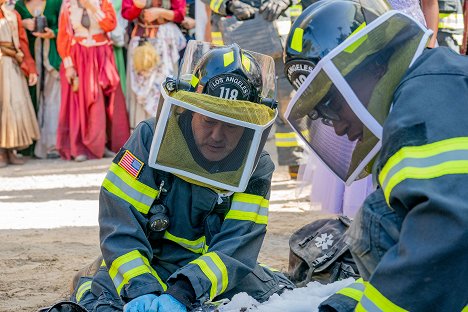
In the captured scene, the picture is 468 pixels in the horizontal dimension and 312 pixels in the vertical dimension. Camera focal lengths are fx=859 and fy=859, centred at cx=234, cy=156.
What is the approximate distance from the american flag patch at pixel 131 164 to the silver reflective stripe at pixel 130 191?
0.05m

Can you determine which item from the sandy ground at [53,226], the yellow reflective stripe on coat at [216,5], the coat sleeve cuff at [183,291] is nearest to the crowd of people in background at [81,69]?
the sandy ground at [53,226]

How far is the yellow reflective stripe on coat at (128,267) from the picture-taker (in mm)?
3365

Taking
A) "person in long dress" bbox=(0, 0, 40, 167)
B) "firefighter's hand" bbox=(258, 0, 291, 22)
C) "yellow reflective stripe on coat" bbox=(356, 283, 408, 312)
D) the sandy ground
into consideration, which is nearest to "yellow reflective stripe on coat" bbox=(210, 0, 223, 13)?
"firefighter's hand" bbox=(258, 0, 291, 22)

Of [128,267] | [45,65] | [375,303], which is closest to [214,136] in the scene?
[128,267]

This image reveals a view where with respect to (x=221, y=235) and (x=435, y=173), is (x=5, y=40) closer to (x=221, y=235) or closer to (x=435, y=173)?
(x=221, y=235)

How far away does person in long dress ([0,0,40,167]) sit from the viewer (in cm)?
921

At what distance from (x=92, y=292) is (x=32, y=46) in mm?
6738

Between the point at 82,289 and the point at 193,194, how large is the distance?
676 mm

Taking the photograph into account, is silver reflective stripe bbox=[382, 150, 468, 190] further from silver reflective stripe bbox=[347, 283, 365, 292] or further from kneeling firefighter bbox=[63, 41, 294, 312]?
kneeling firefighter bbox=[63, 41, 294, 312]

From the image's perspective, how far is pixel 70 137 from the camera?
9867mm

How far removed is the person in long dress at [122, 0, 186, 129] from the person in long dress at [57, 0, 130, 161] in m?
0.23

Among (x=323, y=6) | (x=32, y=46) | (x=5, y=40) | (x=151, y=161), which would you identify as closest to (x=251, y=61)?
(x=151, y=161)

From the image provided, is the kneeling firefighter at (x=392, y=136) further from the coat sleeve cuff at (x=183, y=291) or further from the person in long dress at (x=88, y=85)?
the person in long dress at (x=88, y=85)

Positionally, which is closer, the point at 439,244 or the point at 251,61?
the point at 439,244
